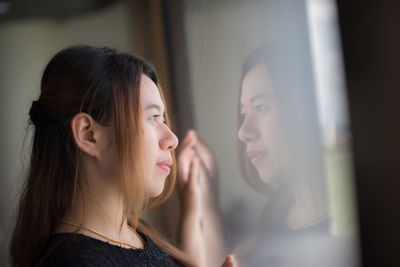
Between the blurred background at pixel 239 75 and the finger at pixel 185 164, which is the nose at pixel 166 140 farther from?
the finger at pixel 185 164

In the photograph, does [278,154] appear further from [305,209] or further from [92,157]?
[92,157]

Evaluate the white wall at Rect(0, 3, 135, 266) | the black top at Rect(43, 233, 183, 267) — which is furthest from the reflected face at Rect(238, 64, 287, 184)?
the white wall at Rect(0, 3, 135, 266)

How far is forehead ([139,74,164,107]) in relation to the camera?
812 mm

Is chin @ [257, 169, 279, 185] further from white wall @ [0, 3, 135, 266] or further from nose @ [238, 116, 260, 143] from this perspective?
white wall @ [0, 3, 135, 266]

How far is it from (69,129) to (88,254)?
0.76ft

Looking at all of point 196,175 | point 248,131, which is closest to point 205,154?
point 196,175

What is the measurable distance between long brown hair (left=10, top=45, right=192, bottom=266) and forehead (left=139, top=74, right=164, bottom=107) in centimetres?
1

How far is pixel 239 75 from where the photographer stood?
0.94 metres

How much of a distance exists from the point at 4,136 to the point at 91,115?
3.26 ft

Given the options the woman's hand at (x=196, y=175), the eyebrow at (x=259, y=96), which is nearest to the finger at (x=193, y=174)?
the woman's hand at (x=196, y=175)

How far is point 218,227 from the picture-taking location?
3.51ft

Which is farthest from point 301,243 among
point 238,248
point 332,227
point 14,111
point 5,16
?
point 5,16

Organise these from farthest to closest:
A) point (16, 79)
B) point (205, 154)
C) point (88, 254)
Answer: point (16, 79)
point (205, 154)
point (88, 254)

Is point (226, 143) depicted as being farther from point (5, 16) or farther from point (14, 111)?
point (5, 16)
